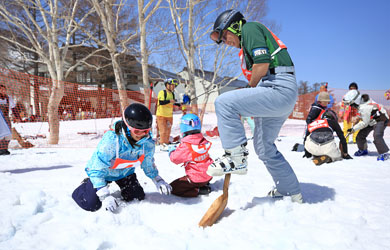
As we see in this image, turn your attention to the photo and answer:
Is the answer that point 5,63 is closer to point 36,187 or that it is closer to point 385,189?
point 36,187

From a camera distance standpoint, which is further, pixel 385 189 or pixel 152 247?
pixel 385 189

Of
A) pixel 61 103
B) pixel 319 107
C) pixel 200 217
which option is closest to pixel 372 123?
pixel 319 107

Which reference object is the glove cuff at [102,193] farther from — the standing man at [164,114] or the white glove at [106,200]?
the standing man at [164,114]

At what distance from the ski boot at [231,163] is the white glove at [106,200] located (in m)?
0.89

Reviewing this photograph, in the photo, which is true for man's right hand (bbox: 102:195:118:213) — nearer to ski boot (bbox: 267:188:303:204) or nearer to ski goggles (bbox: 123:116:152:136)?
ski goggles (bbox: 123:116:152:136)

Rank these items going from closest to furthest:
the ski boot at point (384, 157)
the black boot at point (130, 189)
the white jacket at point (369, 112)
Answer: the black boot at point (130, 189)
the ski boot at point (384, 157)
the white jacket at point (369, 112)

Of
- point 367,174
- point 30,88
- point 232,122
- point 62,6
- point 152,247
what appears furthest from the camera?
point 62,6

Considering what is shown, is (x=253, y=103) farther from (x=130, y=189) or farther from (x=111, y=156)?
(x=130, y=189)

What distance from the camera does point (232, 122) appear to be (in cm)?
175

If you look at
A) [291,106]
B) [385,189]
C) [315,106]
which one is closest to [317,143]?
[315,106]

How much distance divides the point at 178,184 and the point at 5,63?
70.4 ft

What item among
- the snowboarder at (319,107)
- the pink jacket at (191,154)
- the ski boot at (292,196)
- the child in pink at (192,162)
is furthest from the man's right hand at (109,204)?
the snowboarder at (319,107)

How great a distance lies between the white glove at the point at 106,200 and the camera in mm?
1946

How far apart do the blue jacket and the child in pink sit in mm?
372
